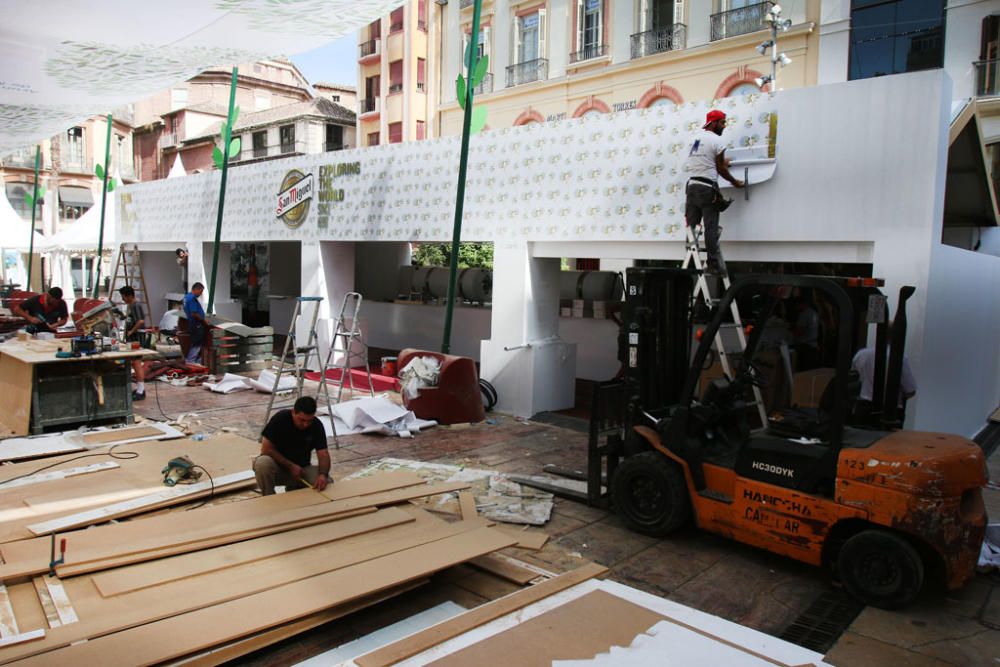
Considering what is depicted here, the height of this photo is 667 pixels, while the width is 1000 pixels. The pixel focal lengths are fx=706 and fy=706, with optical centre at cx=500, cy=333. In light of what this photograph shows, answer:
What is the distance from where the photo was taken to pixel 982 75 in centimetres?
1716

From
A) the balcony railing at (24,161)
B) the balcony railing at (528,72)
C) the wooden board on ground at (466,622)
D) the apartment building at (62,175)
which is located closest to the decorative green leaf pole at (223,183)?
the balcony railing at (528,72)

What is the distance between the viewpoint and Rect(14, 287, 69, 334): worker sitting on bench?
492 inches

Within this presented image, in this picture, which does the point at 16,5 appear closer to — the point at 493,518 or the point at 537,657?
the point at 537,657

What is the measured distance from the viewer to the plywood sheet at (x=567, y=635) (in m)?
3.53

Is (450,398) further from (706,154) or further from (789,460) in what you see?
(789,460)

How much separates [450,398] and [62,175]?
4122 centimetres

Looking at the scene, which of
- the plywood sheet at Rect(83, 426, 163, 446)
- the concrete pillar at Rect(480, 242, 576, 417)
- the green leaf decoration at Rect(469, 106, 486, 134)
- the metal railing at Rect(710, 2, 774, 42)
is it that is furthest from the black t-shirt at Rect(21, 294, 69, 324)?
the metal railing at Rect(710, 2, 774, 42)

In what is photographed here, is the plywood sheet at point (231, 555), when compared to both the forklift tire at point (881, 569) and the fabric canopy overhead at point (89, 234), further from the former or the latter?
the fabric canopy overhead at point (89, 234)

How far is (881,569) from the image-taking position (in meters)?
4.67

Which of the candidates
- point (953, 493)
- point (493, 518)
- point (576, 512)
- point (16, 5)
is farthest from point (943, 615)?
point (16, 5)

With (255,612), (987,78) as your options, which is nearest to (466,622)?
(255,612)

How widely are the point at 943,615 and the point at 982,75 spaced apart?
17.3m

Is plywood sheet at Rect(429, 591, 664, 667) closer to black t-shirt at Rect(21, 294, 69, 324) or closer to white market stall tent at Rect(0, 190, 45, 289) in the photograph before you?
black t-shirt at Rect(21, 294, 69, 324)

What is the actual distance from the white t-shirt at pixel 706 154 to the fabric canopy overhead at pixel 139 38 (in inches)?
162
